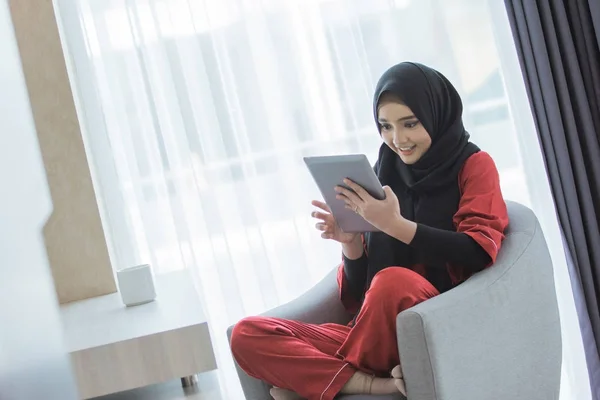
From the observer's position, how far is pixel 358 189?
1.97 metres

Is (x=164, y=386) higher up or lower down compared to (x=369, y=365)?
higher up

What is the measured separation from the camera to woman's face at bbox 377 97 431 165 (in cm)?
214

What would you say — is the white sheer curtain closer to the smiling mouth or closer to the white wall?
the smiling mouth

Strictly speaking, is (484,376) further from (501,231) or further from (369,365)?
(501,231)

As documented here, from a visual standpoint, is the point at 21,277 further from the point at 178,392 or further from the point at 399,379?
the point at 399,379

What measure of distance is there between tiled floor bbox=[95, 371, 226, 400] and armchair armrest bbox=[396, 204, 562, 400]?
0.58m

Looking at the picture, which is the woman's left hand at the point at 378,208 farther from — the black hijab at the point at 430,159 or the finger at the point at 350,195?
the black hijab at the point at 430,159

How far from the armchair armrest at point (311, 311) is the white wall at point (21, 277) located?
187cm

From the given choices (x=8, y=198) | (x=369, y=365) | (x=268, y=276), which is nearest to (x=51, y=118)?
(x=268, y=276)

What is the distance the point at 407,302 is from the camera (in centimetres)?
186

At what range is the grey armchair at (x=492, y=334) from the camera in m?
1.73

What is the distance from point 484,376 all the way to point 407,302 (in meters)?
0.24

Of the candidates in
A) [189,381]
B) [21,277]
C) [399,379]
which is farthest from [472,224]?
[21,277]

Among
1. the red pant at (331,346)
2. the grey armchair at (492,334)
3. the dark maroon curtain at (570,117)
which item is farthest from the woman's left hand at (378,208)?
the dark maroon curtain at (570,117)
